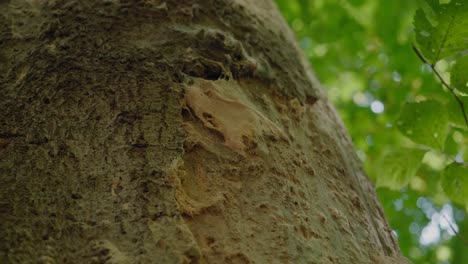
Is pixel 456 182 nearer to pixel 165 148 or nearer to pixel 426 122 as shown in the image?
pixel 426 122

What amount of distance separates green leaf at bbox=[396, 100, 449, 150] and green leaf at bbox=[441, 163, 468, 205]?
0.07m

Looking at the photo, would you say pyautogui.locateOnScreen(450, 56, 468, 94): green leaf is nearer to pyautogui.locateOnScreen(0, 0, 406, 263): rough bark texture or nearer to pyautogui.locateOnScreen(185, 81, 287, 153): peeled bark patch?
pyautogui.locateOnScreen(0, 0, 406, 263): rough bark texture

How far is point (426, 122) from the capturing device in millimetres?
1258

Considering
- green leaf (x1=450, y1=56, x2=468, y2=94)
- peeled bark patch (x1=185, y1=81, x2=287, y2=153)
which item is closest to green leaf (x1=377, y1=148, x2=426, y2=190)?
green leaf (x1=450, y1=56, x2=468, y2=94)

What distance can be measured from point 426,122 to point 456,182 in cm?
16

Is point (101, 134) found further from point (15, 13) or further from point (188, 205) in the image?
point (15, 13)

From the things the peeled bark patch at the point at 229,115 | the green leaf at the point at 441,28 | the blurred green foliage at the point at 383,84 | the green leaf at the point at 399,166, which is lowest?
the blurred green foliage at the point at 383,84

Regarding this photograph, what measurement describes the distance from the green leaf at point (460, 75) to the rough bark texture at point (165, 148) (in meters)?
0.30

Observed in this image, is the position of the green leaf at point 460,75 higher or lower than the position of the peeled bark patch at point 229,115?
higher

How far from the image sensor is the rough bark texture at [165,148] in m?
0.80

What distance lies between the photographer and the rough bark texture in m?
0.80

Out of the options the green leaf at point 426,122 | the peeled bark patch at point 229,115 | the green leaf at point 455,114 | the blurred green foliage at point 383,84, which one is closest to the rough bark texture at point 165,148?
the peeled bark patch at point 229,115

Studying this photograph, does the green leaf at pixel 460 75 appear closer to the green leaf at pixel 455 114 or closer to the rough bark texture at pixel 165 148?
the green leaf at pixel 455 114

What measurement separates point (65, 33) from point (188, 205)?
1.70 feet
